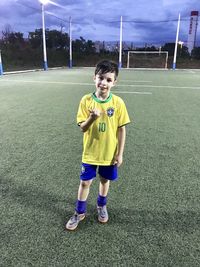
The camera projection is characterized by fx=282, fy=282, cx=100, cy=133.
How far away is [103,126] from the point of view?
2166mm

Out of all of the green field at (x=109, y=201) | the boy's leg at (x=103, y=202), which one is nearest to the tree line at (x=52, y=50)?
the green field at (x=109, y=201)

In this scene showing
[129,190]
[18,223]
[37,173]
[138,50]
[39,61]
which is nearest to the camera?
[18,223]

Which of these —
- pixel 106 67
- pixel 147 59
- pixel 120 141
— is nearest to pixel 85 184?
pixel 120 141

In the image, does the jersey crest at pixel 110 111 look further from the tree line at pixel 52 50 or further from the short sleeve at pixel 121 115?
the tree line at pixel 52 50

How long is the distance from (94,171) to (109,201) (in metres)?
0.61

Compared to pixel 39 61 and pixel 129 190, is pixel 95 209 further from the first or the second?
pixel 39 61

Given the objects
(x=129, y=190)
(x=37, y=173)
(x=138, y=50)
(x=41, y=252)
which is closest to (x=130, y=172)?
(x=129, y=190)

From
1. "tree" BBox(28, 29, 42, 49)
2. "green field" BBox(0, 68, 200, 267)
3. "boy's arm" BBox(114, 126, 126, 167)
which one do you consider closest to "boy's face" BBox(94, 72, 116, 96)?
"boy's arm" BBox(114, 126, 126, 167)

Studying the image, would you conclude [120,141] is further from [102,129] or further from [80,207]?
[80,207]

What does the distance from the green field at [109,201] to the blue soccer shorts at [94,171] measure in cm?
43

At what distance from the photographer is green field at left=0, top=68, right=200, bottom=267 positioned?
2039 mm

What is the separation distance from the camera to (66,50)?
115 feet

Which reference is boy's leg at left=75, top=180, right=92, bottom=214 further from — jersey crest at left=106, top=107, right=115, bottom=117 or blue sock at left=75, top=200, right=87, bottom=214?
jersey crest at left=106, top=107, right=115, bottom=117

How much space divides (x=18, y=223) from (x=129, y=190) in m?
1.16
